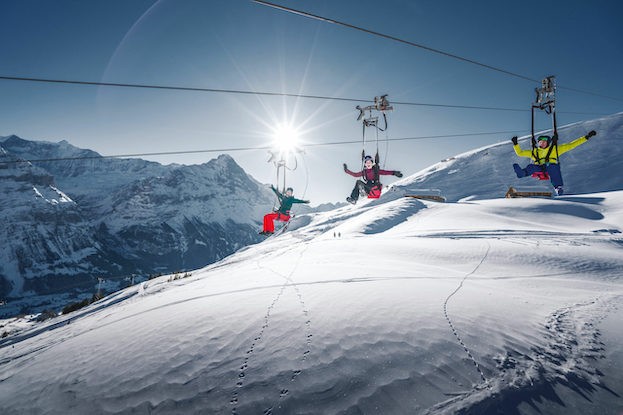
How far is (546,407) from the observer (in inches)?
101

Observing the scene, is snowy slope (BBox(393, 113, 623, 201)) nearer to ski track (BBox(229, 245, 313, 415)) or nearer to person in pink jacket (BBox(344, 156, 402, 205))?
person in pink jacket (BBox(344, 156, 402, 205))

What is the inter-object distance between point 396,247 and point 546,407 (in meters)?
10.0

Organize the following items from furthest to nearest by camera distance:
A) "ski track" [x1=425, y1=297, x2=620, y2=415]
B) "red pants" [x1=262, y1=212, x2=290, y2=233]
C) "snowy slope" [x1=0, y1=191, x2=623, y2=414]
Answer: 1. "red pants" [x1=262, y1=212, x2=290, y2=233]
2. "snowy slope" [x1=0, y1=191, x2=623, y2=414]
3. "ski track" [x1=425, y1=297, x2=620, y2=415]

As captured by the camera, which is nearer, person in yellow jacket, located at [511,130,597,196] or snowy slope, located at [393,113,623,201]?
person in yellow jacket, located at [511,130,597,196]

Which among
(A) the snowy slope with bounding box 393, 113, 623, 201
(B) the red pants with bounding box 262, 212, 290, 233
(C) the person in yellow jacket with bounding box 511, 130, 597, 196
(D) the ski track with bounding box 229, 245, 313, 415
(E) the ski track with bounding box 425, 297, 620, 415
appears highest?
(A) the snowy slope with bounding box 393, 113, 623, 201

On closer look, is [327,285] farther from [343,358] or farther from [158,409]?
[158,409]

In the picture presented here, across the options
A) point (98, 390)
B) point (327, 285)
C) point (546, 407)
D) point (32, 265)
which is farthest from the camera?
point (32, 265)

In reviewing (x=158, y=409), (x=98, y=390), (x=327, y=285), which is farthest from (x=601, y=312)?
(x=98, y=390)

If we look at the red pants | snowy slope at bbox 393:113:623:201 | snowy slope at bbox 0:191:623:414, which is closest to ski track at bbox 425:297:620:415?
snowy slope at bbox 0:191:623:414

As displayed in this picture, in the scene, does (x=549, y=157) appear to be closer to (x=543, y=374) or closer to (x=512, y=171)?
(x=543, y=374)

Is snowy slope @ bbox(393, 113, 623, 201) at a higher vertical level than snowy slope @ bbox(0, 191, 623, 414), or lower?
higher

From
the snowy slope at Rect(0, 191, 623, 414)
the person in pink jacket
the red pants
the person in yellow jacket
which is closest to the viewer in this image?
the snowy slope at Rect(0, 191, 623, 414)

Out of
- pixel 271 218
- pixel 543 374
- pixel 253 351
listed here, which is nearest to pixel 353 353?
pixel 253 351

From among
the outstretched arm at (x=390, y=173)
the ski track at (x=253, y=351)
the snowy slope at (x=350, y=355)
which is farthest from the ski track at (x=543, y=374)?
the outstretched arm at (x=390, y=173)
